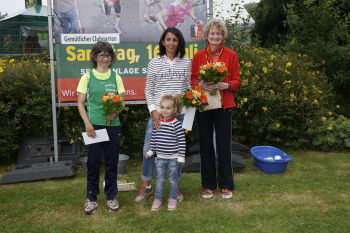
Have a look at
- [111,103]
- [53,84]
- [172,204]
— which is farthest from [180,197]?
[53,84]

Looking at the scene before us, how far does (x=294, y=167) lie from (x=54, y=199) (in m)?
3.45

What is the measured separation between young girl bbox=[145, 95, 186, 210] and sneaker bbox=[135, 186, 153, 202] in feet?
1.01

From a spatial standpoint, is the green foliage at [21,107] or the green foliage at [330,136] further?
the green foliage at [330,136]

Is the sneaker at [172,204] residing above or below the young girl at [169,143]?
below

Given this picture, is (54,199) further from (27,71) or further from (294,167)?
(294,167)

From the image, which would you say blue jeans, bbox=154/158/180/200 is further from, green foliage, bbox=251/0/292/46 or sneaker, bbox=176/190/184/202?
green foliage, bbox=251/0/292/46

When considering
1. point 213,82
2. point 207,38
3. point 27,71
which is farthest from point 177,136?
point 27,71

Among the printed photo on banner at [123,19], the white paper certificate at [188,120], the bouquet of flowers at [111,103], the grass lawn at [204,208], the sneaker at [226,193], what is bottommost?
the grass lawn at [204,208]

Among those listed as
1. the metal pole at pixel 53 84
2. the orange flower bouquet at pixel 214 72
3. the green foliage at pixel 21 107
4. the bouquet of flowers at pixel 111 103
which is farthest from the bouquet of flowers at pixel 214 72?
A: the green foliage at pixel 21 107

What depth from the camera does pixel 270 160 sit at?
218 inches

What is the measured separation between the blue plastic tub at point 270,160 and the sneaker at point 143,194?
1.83 metres

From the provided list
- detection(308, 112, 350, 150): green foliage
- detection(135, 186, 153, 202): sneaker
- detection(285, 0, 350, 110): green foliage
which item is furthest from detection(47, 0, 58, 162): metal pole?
detection(285, 0, 350, 110): green foliage

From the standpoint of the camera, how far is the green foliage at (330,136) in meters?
6.80

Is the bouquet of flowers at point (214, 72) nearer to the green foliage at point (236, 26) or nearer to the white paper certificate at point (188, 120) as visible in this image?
the white paper certificate at point (188, 120)
